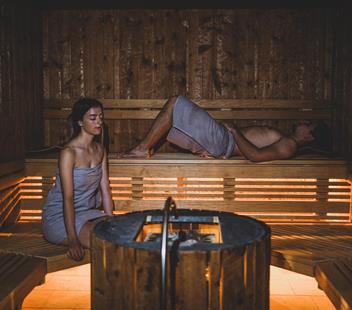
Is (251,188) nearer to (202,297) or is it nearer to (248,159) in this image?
(248,159)

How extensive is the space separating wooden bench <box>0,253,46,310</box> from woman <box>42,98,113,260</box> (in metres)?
0.28

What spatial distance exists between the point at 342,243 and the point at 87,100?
7.71 ft

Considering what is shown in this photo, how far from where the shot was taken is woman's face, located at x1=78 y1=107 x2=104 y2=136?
348 cm

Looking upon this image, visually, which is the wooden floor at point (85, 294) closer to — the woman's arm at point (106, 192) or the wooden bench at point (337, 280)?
the wooden bench at point (337, 280)

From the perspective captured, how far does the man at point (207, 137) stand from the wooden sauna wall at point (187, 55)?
0.99 m

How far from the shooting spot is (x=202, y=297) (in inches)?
84.8

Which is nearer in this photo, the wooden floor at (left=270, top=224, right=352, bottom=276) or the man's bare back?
the wooden floor at (left=270, top=224, right=352, bottom=276)

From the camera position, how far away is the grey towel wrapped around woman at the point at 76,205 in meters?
3.43

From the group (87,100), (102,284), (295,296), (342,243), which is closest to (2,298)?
(102,284)

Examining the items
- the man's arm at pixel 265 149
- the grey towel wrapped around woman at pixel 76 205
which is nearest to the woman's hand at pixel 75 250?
the grey towel wrapped around woman at pixel 76 205

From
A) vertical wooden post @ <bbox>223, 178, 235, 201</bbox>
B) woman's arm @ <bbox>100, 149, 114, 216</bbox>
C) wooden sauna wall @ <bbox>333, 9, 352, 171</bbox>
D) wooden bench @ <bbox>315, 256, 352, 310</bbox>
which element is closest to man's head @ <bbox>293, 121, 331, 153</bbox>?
wooden sauna wall @ <bbox>333, 9, 352, 171</bbox>

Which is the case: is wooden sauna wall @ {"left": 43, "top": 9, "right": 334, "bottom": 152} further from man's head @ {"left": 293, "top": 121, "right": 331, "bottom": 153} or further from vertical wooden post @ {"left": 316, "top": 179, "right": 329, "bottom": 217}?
vertical wooden post @ {"left": 316, "top": 179, "right": 329, "bottom": 217}

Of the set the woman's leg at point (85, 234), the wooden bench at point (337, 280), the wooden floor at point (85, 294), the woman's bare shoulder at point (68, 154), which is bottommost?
the wooden floor at point (85, 294)

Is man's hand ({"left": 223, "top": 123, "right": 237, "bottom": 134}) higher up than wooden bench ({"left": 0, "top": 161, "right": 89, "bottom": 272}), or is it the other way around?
man's hand ({"left": 223, "top": 123, "right": 237, "bottom": 134})
